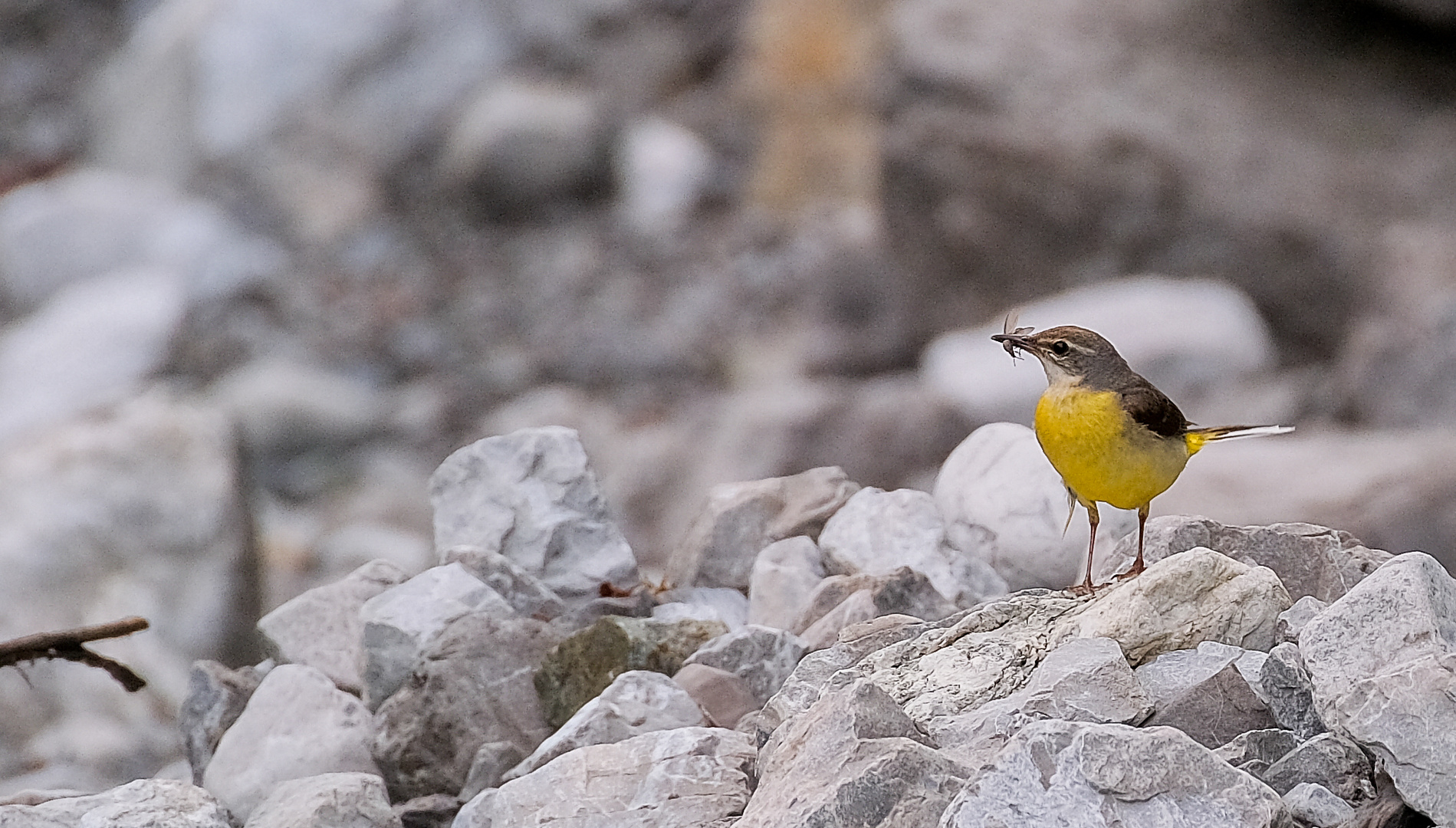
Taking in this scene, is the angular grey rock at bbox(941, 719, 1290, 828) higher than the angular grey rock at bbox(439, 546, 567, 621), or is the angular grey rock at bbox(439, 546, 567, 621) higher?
the angular grey rock at bbox(941, 719, 1290, 828)

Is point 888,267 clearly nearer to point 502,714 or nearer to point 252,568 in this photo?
point 252,568

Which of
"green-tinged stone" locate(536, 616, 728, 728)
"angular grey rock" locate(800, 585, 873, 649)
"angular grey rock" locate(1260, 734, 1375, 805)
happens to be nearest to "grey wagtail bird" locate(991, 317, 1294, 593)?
"angular grey rock" locate(800, 585, 873, 649)

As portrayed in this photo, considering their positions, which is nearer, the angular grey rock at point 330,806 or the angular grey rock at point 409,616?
the angular grey rock at point 330,806

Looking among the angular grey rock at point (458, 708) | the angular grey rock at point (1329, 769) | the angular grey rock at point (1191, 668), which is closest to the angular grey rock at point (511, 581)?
the angular grey rock at point (458, 708)

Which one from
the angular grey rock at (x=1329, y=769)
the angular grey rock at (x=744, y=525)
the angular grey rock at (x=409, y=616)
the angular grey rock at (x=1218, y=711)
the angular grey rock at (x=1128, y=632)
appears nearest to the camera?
the angular grey rock at (x=1329, y=769)

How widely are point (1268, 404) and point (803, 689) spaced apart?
22.4ft

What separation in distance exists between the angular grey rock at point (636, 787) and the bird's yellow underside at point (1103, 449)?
94 centimetres

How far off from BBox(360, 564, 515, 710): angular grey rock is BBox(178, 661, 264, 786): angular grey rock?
28cm

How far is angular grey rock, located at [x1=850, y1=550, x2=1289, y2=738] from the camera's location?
2.64 metres

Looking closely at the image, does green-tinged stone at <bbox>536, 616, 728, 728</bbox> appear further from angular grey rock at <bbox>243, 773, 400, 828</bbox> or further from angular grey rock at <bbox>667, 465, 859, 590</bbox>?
angular grey rock at <bbox>667, 465, 859, 590</bbox>

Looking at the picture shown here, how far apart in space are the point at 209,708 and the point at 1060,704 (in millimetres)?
1858

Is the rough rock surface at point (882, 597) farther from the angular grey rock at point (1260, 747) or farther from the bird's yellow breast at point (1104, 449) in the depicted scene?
the angular grey rock at point (1260, 747)

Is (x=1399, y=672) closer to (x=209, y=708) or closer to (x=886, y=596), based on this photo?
(x=886, y=596)

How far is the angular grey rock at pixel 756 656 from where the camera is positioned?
3027 millimetres
